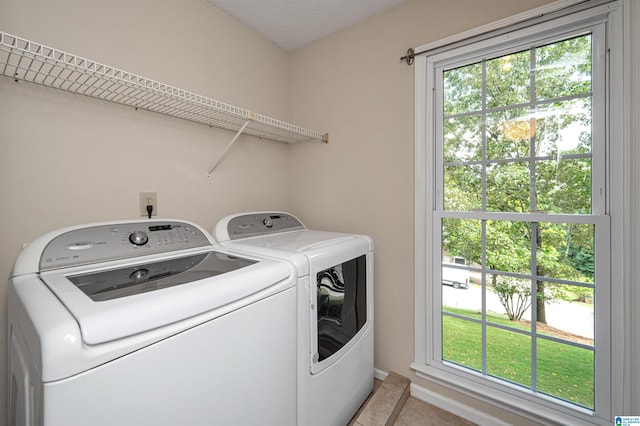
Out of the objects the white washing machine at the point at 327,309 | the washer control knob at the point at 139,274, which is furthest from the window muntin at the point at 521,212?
the washer control knob at the point at 139,274

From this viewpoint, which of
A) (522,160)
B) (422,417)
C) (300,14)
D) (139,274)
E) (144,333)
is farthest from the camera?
(300,14)

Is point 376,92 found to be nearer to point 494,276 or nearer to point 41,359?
point 494,276

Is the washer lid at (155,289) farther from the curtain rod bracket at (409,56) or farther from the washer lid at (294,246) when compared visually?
the curtain rod bracket at (409,56)

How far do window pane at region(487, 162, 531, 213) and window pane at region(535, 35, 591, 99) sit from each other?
Result: 0.38 m

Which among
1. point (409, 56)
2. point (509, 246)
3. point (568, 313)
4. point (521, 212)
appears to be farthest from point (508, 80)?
point (568, 313)

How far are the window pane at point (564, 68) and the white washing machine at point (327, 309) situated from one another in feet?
4.11

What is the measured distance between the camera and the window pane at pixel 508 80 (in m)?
1.42

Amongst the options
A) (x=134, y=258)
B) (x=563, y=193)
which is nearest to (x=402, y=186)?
(x=563, y=193)

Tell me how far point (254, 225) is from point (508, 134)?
1.57 meters

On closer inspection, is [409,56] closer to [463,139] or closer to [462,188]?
[463,139]

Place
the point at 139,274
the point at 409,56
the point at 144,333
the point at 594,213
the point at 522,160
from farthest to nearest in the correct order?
the point at 409,56
the point at 522,160
the point at 594,213
the point at 139,274
the point at 144,333

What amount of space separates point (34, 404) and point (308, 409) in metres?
0.93

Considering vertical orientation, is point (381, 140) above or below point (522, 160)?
above

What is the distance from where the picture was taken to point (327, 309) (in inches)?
50.7
